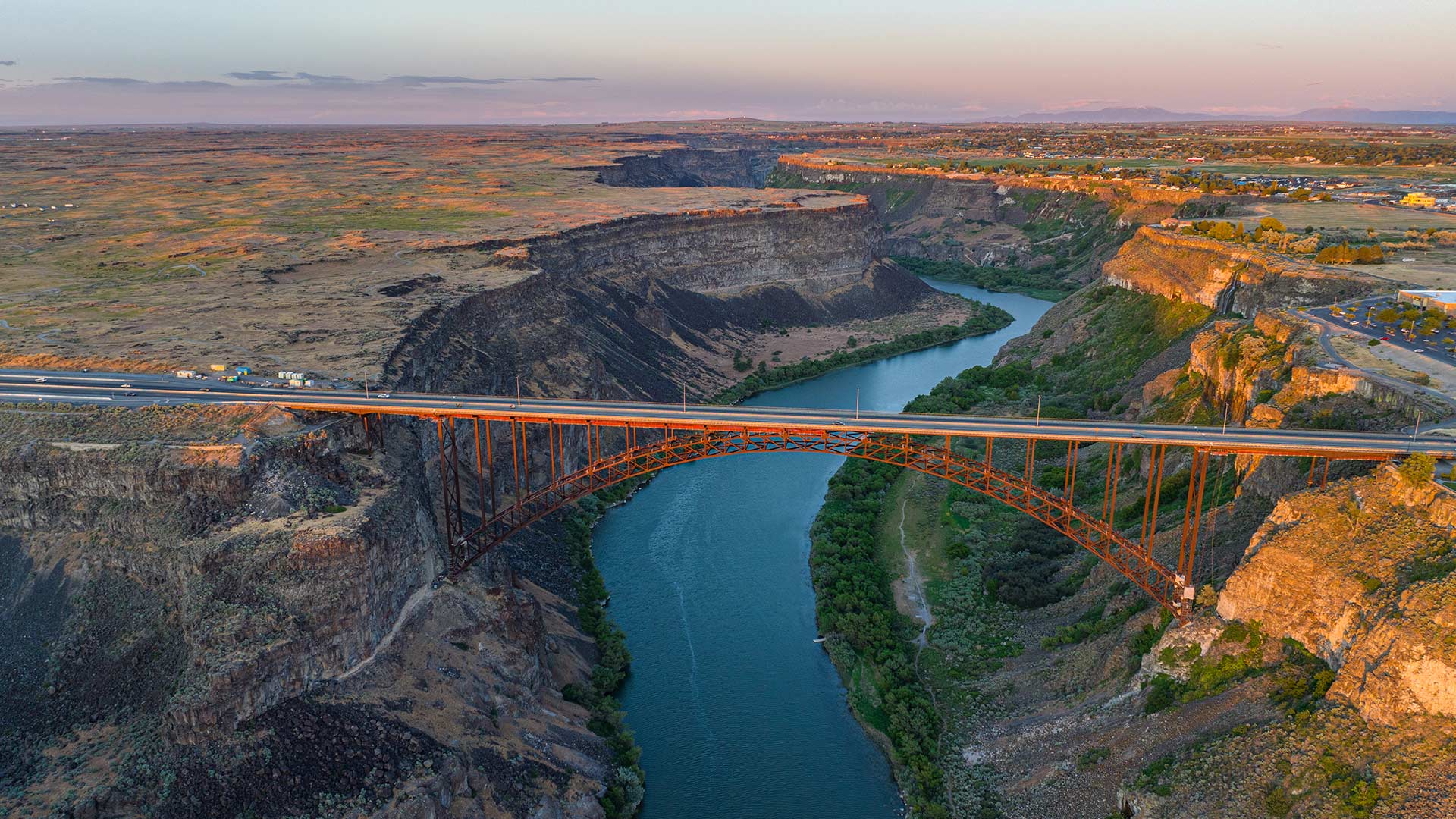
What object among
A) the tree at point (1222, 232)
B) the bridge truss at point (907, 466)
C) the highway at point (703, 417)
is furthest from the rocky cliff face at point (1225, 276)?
the highway at point (703, 417)

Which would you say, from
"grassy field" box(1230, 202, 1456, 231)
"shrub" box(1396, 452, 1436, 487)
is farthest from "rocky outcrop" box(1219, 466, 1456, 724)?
"grassy field" box(1230, 202, 1456, 231)

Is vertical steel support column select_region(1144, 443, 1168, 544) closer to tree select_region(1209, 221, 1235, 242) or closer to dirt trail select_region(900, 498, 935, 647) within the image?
dirt trail select_region(900, 498, 935, 647)

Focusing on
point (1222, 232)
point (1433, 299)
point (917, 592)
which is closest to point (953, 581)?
point (917, 592)

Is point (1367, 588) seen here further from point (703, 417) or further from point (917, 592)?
point (703, 417)

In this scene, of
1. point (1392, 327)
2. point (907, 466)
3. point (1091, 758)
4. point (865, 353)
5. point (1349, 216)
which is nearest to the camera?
point (1091, 758)

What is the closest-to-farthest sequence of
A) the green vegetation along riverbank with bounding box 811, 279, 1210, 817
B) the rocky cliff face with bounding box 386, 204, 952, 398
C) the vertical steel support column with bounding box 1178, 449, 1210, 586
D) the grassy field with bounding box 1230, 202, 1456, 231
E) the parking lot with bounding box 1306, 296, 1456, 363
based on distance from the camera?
the vertical steel support column with bounding box 1178, 449, 1210, 586, the green vegetation along riverbank with bounding box 811, 279, 1210, 817, the parking lot with bounding box 1306, 296, 1456, 363, the rocky cliff face with bounding box 386, 204, 952, 398, the grassy field with bounding box 1230, 202, 1456, 231

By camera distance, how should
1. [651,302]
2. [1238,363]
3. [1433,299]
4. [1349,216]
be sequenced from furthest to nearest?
[651,302], [1349,216], [1433,299], [1238,363]
